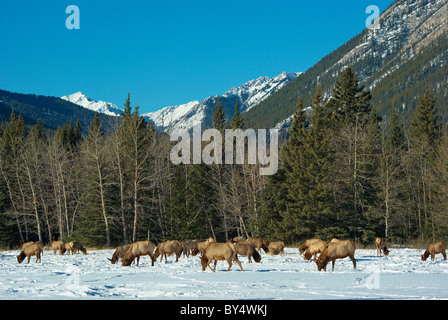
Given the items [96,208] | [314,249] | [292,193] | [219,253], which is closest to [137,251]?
[219,253]

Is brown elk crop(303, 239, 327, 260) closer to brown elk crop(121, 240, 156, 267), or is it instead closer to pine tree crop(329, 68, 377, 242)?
brown elk crop(121, 240, 156, 267)

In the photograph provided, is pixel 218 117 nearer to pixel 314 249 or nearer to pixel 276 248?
pixel 276 248

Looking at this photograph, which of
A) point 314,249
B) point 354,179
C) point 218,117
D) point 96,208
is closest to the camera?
point 314,249

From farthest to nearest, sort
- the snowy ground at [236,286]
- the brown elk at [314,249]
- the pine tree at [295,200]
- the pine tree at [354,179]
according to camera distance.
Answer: the pine tree at [354,179] < the pine tree at [295,200] < the brown elk at [314,249] < the snowy ground at [236,286]

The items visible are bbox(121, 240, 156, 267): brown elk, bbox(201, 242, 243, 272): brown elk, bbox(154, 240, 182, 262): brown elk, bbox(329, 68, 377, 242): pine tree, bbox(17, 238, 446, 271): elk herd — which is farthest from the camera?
bbox(329, 68, 377, 242): pine tree

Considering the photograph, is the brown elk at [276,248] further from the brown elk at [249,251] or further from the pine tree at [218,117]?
the pine tree at [218,117]

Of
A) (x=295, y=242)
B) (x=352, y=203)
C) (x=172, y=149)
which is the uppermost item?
(x=172, y=149)

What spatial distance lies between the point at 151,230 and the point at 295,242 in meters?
13.9

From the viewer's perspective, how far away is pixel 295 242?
3944 centimetres

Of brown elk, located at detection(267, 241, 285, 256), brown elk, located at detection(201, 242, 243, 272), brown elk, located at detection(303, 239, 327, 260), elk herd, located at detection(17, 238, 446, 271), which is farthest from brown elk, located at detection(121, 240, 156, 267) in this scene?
brown elk, located at detection(267, 241, 285, 256)

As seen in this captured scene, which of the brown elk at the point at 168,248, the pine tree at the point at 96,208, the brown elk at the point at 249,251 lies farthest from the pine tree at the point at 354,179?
the brown elk at the point at 168,248

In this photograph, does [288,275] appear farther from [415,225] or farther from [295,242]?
[415,225]
